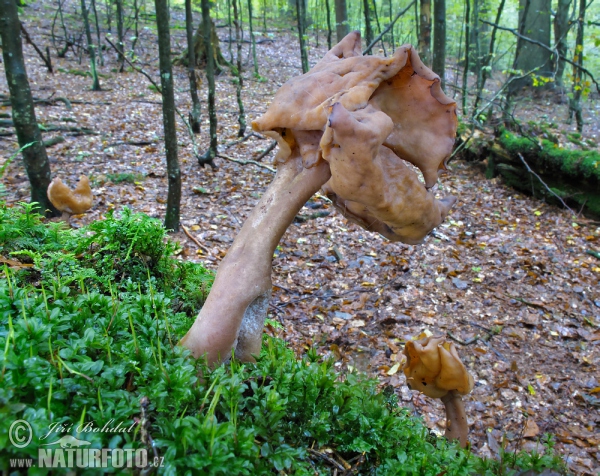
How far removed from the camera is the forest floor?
4133mm

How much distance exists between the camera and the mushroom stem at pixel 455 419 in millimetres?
3086

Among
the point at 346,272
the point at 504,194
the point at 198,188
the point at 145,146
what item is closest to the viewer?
the point at 346,272

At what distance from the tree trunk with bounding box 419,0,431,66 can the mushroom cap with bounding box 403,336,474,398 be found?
272 inches

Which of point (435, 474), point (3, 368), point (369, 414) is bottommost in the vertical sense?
point (435, 474)

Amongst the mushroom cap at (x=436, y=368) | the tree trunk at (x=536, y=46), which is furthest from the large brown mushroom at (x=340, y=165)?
the tree trunk at (x=536, y=46)

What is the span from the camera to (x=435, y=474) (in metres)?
1.79

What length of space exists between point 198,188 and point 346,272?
3457 millimetres

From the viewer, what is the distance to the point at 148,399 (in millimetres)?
1432

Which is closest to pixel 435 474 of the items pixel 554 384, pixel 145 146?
pixel 554 384

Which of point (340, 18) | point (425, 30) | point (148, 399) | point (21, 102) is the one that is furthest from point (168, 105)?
point (340, 18)

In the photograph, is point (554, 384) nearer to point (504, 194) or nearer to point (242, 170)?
point (504, 194)

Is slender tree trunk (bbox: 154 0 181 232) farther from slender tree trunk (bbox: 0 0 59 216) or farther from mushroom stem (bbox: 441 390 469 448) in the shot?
mushroom stem (bbox: 441 390 469 448)

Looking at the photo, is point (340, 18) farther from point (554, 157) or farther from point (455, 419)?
point (455, 419)

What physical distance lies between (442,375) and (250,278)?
1.74 meters
